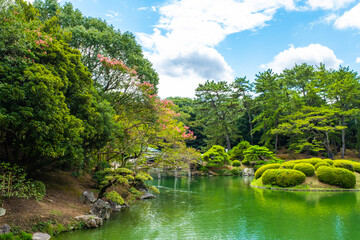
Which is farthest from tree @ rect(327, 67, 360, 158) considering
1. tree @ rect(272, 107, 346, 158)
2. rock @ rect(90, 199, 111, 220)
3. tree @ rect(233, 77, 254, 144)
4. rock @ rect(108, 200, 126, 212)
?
rock @ rect(90, 199, 111, 220)

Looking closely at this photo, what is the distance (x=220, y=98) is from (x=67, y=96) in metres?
28.5

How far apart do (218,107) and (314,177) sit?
19796mm

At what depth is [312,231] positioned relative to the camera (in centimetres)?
648

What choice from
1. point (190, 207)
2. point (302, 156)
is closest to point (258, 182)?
point (190, 207)

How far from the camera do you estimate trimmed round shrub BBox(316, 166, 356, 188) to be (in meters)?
14.0

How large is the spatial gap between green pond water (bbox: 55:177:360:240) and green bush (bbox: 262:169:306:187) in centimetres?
280

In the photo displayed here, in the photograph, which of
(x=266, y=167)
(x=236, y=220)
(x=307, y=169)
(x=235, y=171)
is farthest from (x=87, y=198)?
(x=235, y=171)

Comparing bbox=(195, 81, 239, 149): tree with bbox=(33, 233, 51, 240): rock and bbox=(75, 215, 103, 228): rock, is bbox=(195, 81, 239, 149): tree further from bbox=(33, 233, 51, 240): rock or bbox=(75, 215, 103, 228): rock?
bbox=(33, 233, 51, 240): rock

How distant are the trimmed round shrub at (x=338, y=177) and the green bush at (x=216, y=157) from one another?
12.3m

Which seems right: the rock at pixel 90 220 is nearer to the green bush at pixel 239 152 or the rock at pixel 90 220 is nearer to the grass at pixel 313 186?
the grass at pixel 313 186

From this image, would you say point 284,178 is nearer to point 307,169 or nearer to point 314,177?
point 307,169

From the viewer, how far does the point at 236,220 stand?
7879mm

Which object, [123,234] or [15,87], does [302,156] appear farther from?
[15,87]

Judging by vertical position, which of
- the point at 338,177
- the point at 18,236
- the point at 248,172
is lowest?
the point at 18,236
